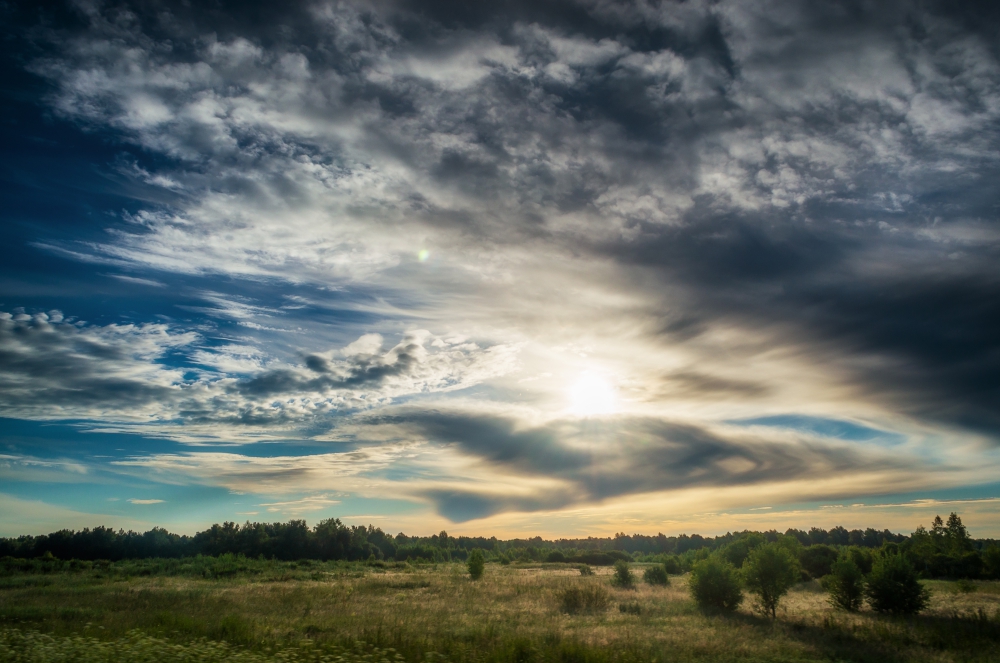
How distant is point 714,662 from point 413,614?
15.9 m

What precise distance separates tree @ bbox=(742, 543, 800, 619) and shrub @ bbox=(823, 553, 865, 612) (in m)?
3.92

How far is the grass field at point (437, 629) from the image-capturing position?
17.0 metres

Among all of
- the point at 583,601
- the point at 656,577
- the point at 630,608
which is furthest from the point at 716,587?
the point at 656,577

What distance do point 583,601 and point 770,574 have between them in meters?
12.1

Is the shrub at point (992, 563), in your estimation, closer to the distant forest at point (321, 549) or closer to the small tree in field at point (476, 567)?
the distant forest at point (321, 549)

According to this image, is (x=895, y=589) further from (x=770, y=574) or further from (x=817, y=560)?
(x=817, y=560)

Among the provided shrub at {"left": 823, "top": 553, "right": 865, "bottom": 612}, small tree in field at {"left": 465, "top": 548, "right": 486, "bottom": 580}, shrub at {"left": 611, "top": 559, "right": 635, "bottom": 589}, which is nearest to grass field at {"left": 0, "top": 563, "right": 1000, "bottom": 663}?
shrub at {"left": 823, "top": 553, "right": 865, "bottom": 612}

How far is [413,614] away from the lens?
2816 cm

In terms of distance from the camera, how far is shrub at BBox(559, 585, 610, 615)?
3366 centimetres

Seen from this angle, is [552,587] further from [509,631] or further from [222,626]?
[222,626]

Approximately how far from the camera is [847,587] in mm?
34250

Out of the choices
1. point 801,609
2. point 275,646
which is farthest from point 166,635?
point 801,609

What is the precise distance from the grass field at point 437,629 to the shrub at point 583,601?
707mm

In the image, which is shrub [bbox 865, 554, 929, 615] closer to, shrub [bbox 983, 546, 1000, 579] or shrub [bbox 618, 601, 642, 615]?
shrub [bbox 618, 601, 642, 615]
